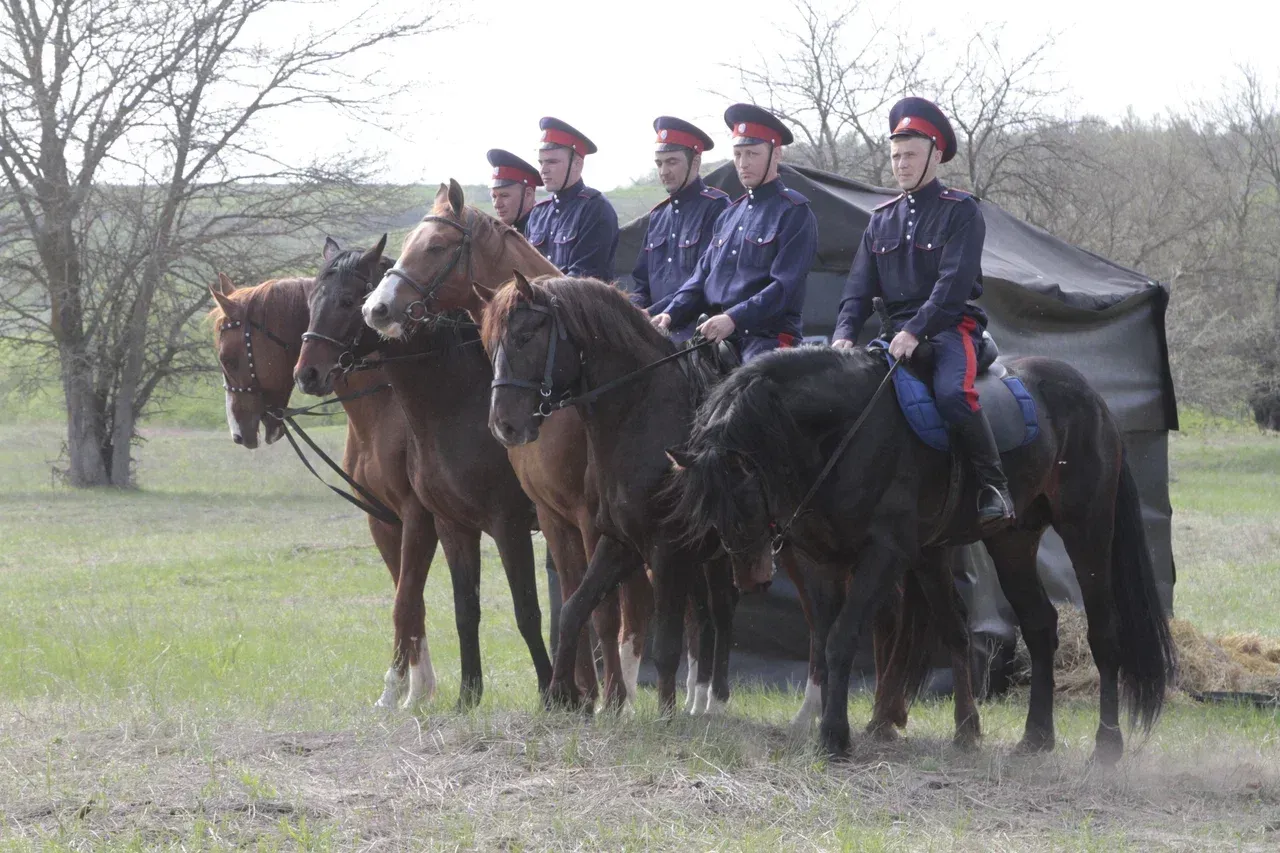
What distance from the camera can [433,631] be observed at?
456 inches

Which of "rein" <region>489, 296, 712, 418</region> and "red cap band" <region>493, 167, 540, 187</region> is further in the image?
"red cap band" <region>493, 167, 540, 187</region>

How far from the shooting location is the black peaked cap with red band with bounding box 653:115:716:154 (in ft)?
24.4

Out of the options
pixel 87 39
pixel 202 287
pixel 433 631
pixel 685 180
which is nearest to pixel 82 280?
pixel 202 287

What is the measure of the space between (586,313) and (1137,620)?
10.5ft

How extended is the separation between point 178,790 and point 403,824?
0.90 meters

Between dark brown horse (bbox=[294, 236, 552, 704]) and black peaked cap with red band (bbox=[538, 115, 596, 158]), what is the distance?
135 cm

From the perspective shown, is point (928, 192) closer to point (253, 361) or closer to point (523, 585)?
point (523, 585)

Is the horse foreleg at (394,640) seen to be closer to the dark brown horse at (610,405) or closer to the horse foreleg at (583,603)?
the horse foreleg at (583,603)

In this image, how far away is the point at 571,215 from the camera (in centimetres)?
797

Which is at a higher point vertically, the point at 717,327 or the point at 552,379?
the point at 717,327

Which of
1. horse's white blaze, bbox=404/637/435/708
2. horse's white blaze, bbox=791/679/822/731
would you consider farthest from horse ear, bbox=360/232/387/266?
horse's white blaze, bbox=791/679/822/731

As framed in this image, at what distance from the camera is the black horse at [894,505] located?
5.48 m

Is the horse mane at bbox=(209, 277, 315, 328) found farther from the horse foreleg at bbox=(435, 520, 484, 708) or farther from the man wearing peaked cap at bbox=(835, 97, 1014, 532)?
the man wearing peaked cap at bbox=(835, 97, 1014, 532)

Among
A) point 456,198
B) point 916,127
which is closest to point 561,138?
point 456,198
